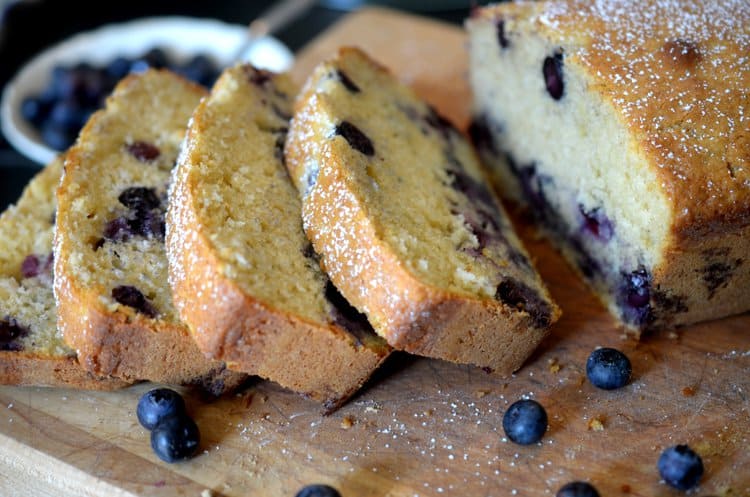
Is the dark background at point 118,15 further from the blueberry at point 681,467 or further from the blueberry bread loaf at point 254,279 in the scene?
the blueberry at point 681,467

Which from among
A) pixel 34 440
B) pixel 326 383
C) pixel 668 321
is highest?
pixel 668 321

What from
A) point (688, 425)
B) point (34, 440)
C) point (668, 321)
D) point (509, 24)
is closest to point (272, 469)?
point (34, 440)

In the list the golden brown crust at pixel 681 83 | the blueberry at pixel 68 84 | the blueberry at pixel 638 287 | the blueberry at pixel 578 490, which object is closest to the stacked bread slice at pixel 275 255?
the blueberry at pixel 638 287

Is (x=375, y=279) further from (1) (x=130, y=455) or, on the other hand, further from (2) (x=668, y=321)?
(2) (x=668, y=321)

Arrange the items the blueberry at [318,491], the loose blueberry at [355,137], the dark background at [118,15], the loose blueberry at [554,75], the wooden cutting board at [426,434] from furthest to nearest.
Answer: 1. the dark background at [118,15]
2. the loose blueberry at [554,75]
3. the loose blueberry at [355,137]
4. the wooden cutting board at [426,434]
5. the blueberry at [318,491]

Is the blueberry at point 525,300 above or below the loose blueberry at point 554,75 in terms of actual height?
below

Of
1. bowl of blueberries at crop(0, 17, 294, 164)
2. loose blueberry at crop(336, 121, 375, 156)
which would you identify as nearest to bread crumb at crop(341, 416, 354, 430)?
loose blueberry at crop(336, 121, 375, 156)

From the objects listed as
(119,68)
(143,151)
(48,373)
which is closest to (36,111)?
(119,68)
